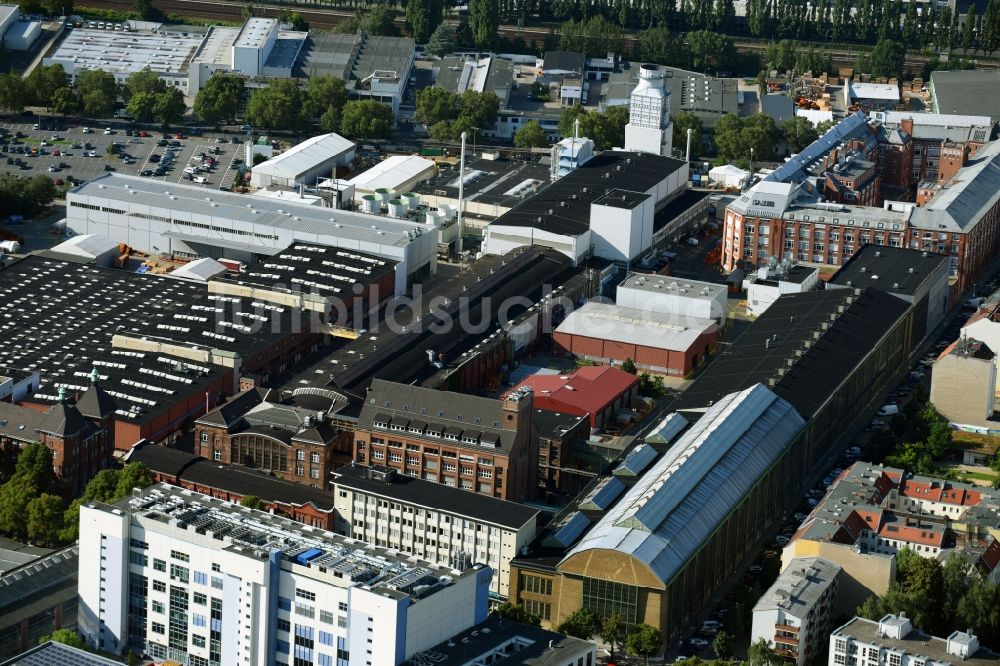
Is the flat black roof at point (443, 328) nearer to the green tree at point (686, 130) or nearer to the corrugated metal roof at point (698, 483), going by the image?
the corrugated metal roof at point (698, 483)

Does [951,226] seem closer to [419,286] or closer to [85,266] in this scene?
[419,286]

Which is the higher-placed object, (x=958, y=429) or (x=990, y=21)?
(x=990, y=21)

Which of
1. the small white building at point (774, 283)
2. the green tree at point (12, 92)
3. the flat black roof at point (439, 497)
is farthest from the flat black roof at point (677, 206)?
the green tree at point (12, 92)

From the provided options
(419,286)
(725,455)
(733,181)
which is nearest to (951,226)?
(733,181)

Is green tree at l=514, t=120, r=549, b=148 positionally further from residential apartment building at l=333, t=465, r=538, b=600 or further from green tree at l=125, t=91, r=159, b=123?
residential apartment building at l=333, t=465, r=538, b=600

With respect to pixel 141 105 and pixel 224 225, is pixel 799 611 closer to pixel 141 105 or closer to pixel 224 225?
pixel 224 225

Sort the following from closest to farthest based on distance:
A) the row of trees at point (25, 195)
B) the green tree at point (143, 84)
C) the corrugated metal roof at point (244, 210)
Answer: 1. the corrugated metal roof at point (244, 210)
2. the row of trees at point (25, 195)
3. the green tree at point (143, 84)
